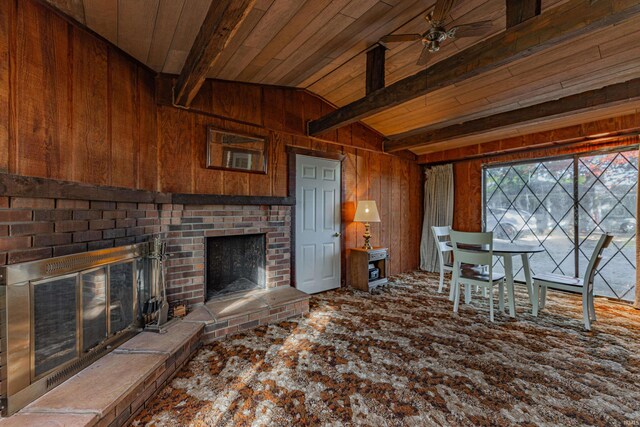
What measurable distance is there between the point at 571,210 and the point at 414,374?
143 inches

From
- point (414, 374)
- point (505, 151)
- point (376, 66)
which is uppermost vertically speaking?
point (376, 66)

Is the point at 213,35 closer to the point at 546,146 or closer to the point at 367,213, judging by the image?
the point at 367,213

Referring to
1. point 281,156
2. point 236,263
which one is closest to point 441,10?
point 281,156

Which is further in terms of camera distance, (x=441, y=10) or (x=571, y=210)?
(x=571, y=210)

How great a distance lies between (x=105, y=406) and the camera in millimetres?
1257

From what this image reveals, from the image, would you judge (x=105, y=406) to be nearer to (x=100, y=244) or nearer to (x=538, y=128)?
(x=100, y=244)

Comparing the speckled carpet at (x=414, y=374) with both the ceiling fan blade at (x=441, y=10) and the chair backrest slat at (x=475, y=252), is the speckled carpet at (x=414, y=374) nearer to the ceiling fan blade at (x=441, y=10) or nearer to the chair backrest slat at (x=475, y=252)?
the chair backrest slat at (x=475, y=252)

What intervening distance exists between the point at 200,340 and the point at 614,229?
5010 mm

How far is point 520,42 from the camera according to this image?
5.15 ft

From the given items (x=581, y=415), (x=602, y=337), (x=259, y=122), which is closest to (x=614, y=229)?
(x=602, y=337)

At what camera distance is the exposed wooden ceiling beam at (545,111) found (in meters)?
2.32

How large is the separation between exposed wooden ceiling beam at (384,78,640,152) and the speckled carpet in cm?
211

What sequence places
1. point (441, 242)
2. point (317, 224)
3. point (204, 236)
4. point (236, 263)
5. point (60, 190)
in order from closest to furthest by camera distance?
point (60, 190), point (204, 236), point (236, 263), point (317, 224), point (441, 242)

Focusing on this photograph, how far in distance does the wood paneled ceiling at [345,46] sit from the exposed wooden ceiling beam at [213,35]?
0.50 ft
